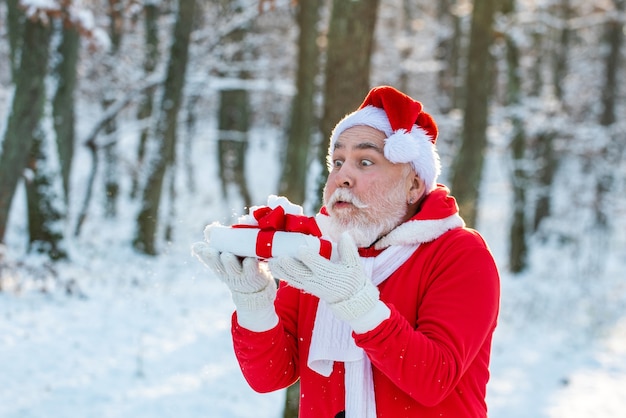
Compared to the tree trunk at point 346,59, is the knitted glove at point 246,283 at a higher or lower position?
lower

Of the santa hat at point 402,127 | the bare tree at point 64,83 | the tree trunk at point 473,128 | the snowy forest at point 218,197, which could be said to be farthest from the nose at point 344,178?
the bare tree at point 64,83

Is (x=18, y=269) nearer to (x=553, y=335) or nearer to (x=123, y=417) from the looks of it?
(x=123, y=417)

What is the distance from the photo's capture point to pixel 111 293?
8.83 m

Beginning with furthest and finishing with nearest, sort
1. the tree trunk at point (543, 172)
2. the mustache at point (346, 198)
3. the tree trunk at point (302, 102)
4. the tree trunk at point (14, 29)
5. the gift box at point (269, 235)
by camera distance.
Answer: the tree trunk at point (543, 172) < the tree trunk at point (302, 102) < the tree trunk at point (14, 29) < the mustache at point (346, 198) < the gift box at point (269, 235)

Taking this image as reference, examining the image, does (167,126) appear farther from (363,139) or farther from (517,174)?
(363,139)

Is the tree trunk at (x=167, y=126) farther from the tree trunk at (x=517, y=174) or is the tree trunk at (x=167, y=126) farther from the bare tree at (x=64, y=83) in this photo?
the tree trunk at (x=517, y=174)

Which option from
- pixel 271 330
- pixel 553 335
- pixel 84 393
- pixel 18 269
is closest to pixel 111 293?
pixel 18 269

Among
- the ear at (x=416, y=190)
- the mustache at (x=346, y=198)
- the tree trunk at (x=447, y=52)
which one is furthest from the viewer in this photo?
the tree trunk at (x=447, y=52)

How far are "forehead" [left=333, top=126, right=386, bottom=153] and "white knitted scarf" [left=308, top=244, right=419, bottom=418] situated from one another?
34 centimetres

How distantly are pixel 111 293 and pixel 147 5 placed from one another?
27.7 ft

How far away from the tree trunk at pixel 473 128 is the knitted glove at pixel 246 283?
786 cm

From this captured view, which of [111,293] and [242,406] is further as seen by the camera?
[111,293]

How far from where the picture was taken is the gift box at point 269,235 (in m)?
2.04

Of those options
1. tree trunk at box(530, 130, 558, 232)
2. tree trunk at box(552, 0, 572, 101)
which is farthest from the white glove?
tree trunk at box(552, 0, 572, 101)
